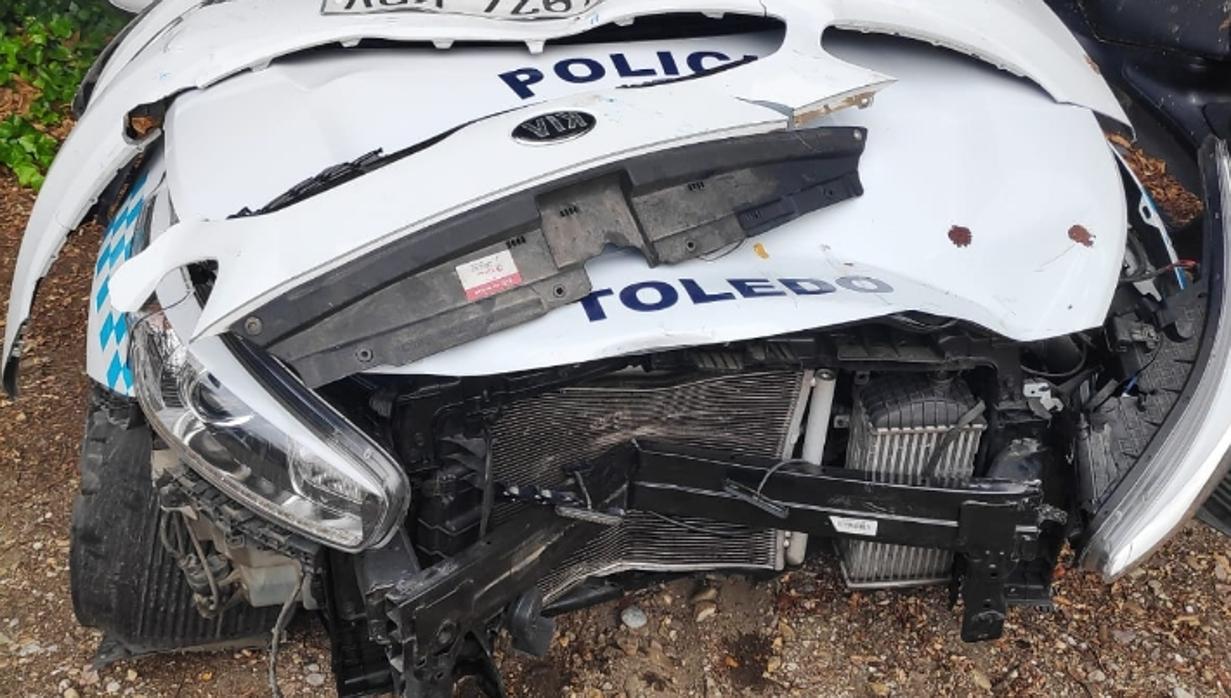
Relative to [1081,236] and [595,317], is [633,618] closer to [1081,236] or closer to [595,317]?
[595,317]

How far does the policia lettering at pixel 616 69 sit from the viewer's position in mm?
2477

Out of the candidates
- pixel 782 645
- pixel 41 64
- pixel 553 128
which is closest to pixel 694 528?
pixel 782 645

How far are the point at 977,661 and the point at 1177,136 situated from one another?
1.42 metres

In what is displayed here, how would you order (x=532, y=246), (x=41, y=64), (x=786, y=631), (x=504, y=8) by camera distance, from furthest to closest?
(x=41, y=64)
(x=786, y=631)
(x=504, y=8)
(x=532, y=246)

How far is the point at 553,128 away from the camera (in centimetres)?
216

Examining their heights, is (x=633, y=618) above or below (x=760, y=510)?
below

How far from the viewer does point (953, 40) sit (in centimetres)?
264

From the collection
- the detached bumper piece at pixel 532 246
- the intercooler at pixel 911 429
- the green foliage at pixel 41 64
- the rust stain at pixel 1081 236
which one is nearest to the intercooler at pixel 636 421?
the intercooler at pixel 911 429

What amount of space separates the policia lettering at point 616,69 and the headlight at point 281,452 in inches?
32.2

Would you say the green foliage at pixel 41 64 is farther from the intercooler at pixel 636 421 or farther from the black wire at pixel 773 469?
the black wire at pixel 773 469

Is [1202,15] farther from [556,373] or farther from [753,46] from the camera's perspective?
[556,373]

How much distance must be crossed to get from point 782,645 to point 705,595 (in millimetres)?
218

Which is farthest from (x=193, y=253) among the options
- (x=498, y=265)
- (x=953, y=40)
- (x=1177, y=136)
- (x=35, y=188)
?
(x=35, y=188)

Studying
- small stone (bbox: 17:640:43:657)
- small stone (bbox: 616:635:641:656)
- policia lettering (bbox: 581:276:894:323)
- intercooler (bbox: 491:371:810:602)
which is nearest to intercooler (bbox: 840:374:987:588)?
intercooler (bbox: 491:371:810:602)
